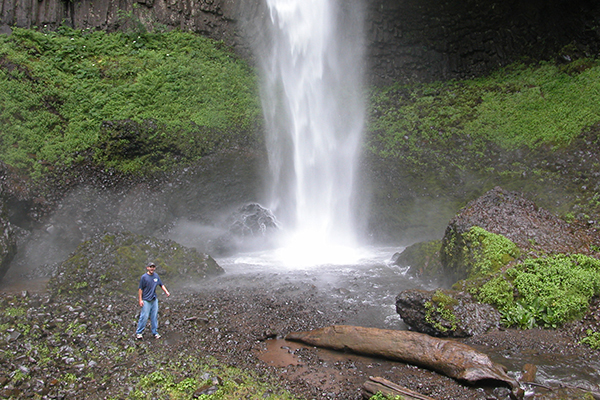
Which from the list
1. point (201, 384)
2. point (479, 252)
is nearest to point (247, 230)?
point (479, 252)

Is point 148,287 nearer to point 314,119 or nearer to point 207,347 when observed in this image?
point 207,347

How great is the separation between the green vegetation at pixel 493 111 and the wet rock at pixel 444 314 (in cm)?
1250

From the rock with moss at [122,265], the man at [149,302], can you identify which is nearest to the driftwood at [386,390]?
the man at [149,302]

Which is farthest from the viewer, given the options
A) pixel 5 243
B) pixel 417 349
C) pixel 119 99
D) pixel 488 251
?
pixel 119 99

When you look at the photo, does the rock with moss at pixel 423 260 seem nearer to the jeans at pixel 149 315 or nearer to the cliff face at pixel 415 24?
the jeans at pixel 149 315

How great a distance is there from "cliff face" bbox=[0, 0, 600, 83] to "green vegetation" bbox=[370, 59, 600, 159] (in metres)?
1.36

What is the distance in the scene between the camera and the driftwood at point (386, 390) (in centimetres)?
477

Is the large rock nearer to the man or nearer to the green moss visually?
the green moss

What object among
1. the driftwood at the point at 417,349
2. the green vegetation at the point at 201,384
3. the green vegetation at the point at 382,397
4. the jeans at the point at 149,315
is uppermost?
the jeans at the point at 149,315

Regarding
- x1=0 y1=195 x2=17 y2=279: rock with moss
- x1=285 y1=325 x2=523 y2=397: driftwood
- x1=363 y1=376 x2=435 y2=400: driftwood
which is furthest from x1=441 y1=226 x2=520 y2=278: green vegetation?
x1=0 y1=195 x2=17 y2=279: rock with moss

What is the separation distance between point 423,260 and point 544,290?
401 cm

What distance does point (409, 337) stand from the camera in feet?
20.3

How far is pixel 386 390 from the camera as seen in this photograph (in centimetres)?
489

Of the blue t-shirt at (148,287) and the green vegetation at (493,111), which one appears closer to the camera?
the blue t-shirt at (148,287)
